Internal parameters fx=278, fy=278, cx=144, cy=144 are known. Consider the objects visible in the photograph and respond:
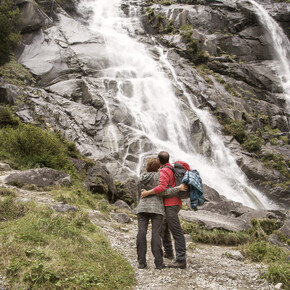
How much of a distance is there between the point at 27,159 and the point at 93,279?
7489mm

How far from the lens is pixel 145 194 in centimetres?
499

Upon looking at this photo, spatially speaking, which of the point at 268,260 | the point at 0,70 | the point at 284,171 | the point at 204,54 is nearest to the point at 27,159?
the point at 268,260

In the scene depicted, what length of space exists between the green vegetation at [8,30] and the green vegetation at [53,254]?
1950 centimetres

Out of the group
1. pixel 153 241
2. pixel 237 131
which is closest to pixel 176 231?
pixel 153 241

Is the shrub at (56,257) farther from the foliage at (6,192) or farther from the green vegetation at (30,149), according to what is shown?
the green vegetation at (30,149)

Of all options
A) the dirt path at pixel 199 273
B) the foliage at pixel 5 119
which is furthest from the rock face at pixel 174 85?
the dirt path at pixel 199 273

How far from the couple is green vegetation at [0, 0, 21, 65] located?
2072 centimetres

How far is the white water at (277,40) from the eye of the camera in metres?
34.9

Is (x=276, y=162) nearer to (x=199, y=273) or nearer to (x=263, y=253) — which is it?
(x=263, y=253)

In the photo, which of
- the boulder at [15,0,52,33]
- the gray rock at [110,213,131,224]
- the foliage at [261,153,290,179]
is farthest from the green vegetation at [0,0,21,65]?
the foliage at [261,153,290,179]

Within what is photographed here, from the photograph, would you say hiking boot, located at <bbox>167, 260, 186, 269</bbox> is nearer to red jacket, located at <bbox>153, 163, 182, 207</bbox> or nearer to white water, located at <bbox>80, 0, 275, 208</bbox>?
red jacket, located at <bbox>153, 163, 182, 207</bbox>

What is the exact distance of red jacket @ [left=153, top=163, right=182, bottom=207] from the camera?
193 inches

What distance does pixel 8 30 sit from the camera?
21891mm

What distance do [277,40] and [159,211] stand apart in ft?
129
